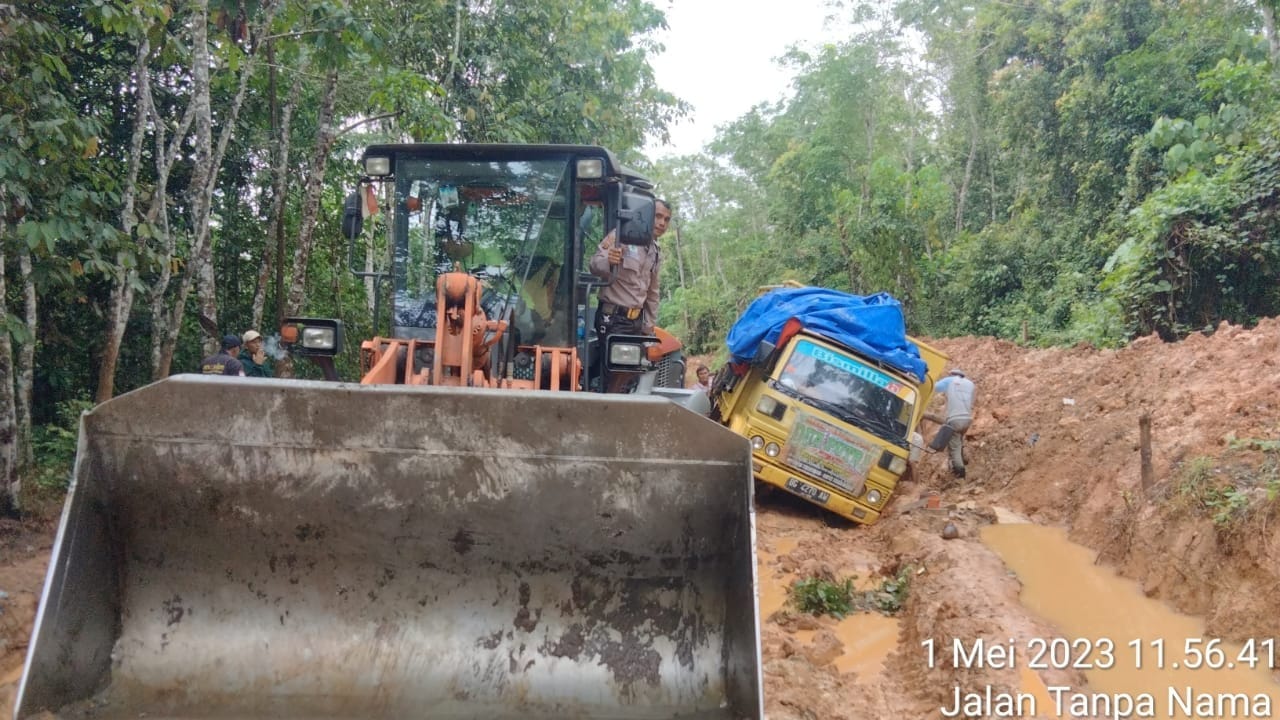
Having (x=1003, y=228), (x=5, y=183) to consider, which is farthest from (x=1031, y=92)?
(x=5, y=183)

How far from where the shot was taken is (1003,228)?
21.2m

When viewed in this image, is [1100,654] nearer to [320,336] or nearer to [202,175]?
[320,336]

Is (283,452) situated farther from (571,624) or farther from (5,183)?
(5,183)

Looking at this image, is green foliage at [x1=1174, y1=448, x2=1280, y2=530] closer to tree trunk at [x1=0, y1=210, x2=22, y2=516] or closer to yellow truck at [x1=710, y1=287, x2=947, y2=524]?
yellow truck at [x1=710, y1=287, x2=947, y2=524]

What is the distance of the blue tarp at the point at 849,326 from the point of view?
29.6 ft

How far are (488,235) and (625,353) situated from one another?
1.24m

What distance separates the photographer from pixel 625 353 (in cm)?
550

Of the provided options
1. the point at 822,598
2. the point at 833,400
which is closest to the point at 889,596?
the point at 822,598

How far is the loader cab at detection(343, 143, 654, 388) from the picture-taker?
580cm

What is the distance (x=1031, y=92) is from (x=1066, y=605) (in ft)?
55.4

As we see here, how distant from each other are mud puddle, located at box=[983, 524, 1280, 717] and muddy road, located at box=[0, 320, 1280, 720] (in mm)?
13

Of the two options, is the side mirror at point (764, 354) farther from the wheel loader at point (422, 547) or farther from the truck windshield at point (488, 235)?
the wheel loader at point (422, 547)

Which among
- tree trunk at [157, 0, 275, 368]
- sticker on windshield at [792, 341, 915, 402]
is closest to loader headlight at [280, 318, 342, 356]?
tree trunk at [157, 0, 275, 368]

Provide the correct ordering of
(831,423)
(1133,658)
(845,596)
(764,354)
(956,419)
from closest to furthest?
(1133,658) → (845,596) → (831,423) → (764,354) → (956,419)
